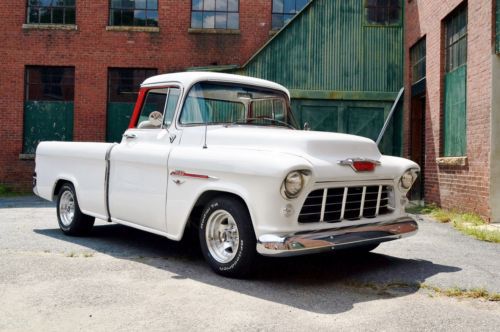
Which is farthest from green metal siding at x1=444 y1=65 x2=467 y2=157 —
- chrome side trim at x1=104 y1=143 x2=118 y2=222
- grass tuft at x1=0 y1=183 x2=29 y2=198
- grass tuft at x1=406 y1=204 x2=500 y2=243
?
grass tuft at x1=0 y1=183 x2=29 y2=198

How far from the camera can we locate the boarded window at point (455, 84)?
9781 mm

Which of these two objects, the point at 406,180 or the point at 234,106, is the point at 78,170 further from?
the point at 406,180

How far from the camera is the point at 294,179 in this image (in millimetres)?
4230

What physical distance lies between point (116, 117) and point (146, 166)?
10.8 meters

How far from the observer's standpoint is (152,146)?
563 centimetres

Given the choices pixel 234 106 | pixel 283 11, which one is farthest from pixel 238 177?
pixel 283 11

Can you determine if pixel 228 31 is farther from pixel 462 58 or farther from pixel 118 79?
pixel 462 58

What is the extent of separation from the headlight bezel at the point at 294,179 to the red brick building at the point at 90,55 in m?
12.1

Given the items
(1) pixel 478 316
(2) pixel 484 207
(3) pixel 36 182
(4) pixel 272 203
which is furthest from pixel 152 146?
(2) pixel 484 207

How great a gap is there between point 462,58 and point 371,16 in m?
4.59

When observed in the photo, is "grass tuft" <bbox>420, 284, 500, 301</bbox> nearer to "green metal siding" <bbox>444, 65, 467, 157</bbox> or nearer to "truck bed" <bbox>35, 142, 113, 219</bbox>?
"truck bed" <bbox>35, 142, 113, 219</bbox>

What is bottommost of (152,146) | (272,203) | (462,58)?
(272,203)

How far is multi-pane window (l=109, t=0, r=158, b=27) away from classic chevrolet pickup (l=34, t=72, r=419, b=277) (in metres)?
10.5

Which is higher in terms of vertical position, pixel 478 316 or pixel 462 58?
pixel 462 58
